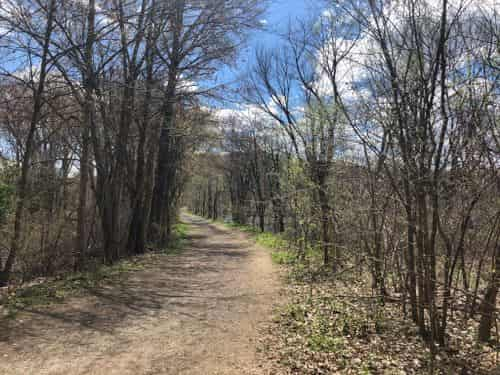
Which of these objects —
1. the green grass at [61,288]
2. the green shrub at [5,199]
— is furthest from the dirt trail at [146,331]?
the green shrub at [5,199]

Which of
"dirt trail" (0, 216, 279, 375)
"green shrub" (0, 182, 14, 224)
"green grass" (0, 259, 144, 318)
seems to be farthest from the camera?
"green shrub" (0, 182, 14, 224)

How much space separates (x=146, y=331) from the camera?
5414 mm

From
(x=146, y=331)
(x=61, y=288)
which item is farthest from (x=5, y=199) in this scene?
(x=146, y=331)

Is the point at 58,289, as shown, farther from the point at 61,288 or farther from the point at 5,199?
the point at 5,199

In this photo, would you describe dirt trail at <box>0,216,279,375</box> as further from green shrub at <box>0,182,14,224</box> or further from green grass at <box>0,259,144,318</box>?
green shrub at <box>0,182,14,224</box>

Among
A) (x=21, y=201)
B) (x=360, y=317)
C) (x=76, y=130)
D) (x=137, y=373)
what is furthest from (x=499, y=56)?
(x=76, y=130)

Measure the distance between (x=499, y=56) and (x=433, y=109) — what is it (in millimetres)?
1351

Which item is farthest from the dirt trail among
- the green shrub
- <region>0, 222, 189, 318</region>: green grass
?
the green shrub

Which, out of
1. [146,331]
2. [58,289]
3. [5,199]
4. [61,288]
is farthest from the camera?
[5,199]

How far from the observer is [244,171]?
36.3 m

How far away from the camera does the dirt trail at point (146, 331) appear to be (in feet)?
14.1

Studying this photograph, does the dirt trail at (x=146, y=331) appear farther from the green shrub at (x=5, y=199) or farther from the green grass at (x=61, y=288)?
the green shrub at (x=5, y=199)

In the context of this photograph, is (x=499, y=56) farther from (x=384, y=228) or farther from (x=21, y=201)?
(x=21, y=201)

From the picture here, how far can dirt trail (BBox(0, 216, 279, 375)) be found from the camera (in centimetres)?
431
